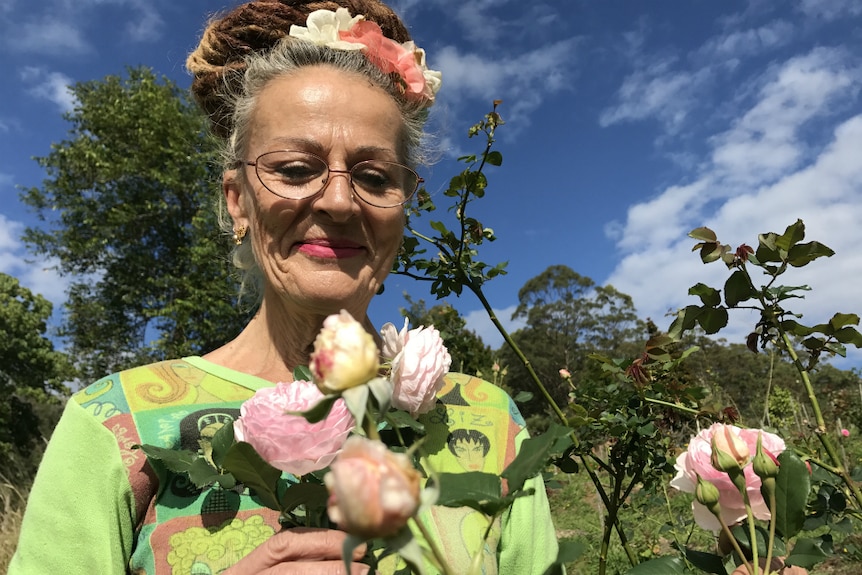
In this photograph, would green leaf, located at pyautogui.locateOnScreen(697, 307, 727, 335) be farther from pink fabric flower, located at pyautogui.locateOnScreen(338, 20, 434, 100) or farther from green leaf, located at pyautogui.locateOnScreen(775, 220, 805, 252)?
pink fabric flower, located at pyautogui.locateOnScreen(338, 20, 434, 100)

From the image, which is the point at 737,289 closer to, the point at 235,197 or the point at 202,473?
the point at 202,473

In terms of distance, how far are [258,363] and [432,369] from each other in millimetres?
654

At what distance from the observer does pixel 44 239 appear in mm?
14898

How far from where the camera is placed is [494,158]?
6.00ft

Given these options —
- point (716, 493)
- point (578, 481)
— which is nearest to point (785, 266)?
point (716, 493)

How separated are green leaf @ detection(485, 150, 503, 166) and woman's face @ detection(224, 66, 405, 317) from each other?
54 centimetres

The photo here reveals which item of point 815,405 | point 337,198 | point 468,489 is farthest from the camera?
point 337,198

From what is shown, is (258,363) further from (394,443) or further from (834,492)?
(834,492)

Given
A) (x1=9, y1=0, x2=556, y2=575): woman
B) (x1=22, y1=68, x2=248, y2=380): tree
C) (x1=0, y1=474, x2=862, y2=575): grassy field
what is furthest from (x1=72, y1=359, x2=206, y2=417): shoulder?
(x1=22, y1=68, x2=248, y2=380): tree

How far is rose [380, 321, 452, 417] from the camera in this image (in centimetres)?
85

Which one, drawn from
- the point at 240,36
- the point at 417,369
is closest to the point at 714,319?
the point at 417,369

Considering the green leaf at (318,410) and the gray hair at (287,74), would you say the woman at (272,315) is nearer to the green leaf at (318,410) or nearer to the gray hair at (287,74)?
the gray hair at (287,74)

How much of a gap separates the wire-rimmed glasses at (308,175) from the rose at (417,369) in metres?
0.45

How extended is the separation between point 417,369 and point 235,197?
86 centimetres
